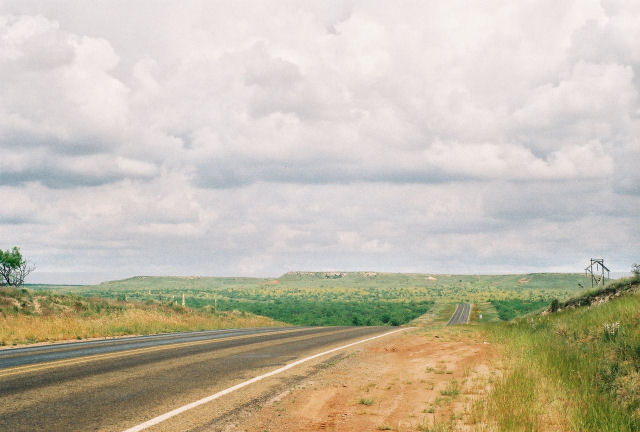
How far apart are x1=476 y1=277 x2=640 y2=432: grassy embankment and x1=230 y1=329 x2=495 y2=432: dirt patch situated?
0.55 metres

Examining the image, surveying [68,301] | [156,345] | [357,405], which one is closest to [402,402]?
[357,405]

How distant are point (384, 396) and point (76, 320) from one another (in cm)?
2010

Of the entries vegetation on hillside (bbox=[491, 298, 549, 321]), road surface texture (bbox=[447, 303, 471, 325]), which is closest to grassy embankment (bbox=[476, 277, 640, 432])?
road surface texture (bbox=[447, 303, 471, 325])

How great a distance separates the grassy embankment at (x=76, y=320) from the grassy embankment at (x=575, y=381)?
1685 centimetres

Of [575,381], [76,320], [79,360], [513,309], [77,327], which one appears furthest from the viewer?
[513,309]

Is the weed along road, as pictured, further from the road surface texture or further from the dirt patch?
the road surface texture

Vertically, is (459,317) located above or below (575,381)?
below

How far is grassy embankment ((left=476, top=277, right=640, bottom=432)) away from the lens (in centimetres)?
637

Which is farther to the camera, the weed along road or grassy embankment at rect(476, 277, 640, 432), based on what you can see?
the weed along road

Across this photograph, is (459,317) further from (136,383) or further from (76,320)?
(136,383)

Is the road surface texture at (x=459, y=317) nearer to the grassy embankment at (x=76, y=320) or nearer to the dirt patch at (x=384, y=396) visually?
the grassy embankment at (x=76, y=320)

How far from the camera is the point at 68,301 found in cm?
3516

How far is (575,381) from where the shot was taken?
334 inches

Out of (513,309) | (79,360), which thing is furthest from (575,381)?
(513,309)
